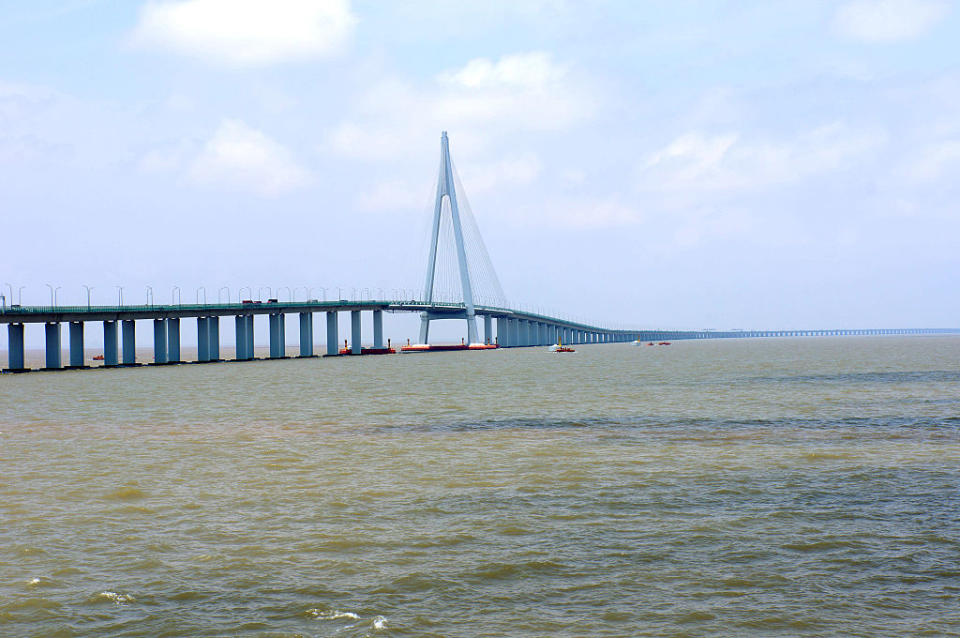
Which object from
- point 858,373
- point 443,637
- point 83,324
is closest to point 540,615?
point 443,637

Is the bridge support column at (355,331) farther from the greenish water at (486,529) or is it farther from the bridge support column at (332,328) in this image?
the greenish water at (486,529)

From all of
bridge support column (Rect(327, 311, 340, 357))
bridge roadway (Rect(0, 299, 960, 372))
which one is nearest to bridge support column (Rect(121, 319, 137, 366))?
bridge roadway (Rect(0, 299, 960, 372))

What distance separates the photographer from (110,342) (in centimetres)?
12200

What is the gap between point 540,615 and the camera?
12117 mm

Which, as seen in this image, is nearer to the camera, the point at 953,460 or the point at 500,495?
the point at 500,495

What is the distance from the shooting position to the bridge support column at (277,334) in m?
153

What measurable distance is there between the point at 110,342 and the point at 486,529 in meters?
117

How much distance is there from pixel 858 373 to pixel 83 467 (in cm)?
7151

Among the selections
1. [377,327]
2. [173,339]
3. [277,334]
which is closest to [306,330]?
Result: [277,334]

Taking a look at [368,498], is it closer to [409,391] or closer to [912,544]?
[912,544]

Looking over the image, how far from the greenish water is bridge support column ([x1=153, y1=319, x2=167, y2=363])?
94.6m

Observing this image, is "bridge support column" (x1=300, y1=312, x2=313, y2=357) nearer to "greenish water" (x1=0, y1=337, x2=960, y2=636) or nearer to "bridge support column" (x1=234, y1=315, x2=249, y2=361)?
"bridge support column" (x1=234, y1=315, x2=249, y2=361)

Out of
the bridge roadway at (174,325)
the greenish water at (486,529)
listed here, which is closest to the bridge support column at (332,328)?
the bridge roadway at (174,325)

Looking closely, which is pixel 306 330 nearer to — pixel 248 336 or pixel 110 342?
pixel 248 336
